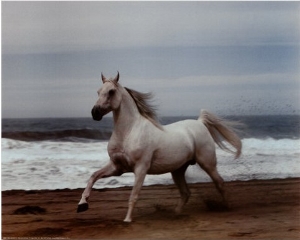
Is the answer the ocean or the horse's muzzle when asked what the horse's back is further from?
the horse's muzzle

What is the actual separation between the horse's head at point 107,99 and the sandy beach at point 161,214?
0.56m

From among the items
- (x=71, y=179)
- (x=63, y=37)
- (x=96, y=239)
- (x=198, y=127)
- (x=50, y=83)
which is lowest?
(x=96, y=239)

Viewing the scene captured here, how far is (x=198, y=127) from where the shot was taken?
4414mm

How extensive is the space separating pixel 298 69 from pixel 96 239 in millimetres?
1678

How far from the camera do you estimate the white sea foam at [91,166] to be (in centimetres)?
442

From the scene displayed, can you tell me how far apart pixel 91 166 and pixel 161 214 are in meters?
0.55

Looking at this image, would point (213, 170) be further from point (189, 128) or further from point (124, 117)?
point (124, 117)

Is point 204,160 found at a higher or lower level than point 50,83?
lower

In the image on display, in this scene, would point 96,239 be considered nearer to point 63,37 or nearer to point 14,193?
point 14,193

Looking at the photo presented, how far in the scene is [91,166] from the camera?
14.5 feet

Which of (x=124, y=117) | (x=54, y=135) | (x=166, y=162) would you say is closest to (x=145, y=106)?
(x=124, y=117)

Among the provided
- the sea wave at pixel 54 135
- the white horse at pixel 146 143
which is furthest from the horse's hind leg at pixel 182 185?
the sea wave at pixel 54 135

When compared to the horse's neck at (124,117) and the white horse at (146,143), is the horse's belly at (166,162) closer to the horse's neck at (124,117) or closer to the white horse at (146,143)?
the white horse at (146,143)

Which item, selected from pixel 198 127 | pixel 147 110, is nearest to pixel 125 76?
pixel 147 110
